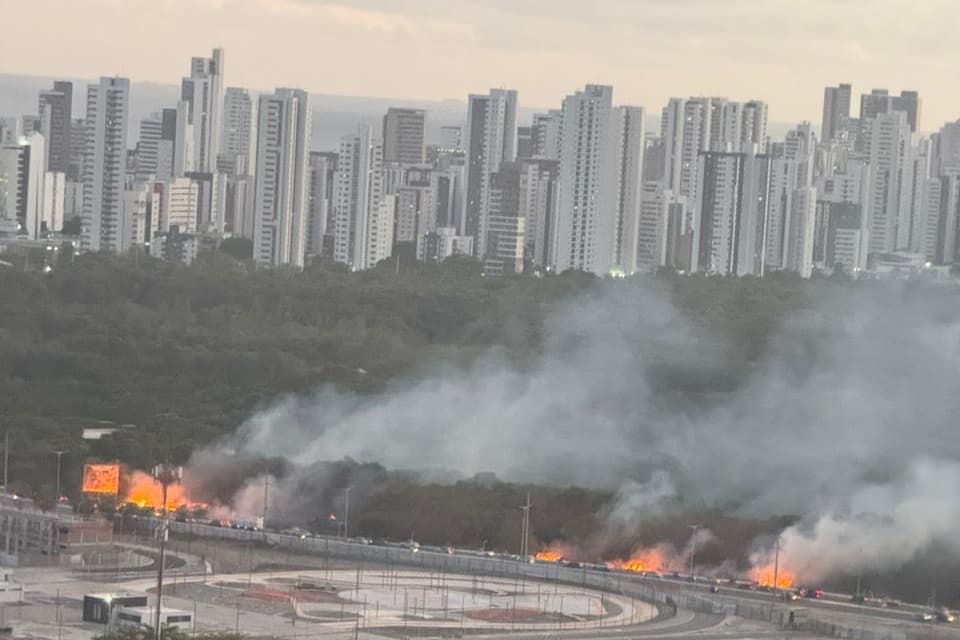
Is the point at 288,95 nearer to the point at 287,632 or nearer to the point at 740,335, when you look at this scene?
the point at 740,335

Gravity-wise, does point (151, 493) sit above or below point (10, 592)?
above

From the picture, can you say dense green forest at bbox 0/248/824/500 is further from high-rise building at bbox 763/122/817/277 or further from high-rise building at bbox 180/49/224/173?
high-rise building at bbox 180/49/224/173

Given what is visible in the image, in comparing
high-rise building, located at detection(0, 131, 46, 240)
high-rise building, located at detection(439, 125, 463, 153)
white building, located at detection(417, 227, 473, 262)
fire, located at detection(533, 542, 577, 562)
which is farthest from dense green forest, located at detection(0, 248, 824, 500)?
high-rise building, located at detection(439, 125, 463, 153)

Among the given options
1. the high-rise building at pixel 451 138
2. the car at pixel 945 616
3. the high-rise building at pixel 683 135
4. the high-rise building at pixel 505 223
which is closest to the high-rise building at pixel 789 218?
the high-rise building at pixel 683 135

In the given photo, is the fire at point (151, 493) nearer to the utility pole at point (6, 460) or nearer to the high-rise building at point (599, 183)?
the utility pole at point (6, 460)

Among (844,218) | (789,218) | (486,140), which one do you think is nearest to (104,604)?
(789,218)

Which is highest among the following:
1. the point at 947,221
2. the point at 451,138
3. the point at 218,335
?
the point at 451,138

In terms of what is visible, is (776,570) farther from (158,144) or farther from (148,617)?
(158,144)

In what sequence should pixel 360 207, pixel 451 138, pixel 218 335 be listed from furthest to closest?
pixel 451 138 < pixel 360 207 < pixel 218 335
